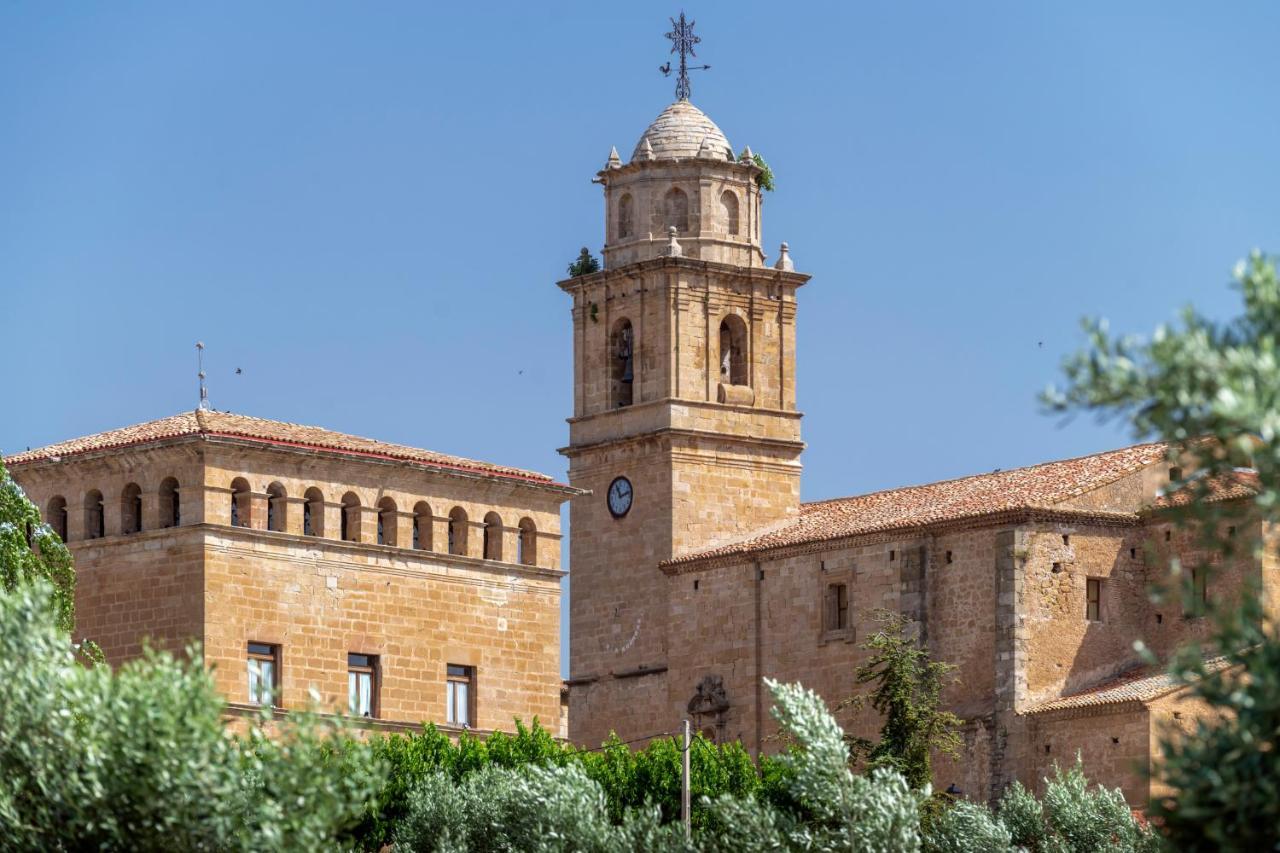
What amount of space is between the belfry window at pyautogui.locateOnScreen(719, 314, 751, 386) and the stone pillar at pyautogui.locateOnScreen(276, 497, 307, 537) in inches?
643

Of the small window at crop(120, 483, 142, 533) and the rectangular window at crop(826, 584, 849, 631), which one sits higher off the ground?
the small window at crop(120, 483, 142, 533)

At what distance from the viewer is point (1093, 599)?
61000mm

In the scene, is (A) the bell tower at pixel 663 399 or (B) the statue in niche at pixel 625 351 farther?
(B) the statue in niche at pixel 625 351

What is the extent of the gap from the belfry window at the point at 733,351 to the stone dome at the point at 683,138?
3.83m

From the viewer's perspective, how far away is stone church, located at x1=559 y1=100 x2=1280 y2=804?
59.4 meters

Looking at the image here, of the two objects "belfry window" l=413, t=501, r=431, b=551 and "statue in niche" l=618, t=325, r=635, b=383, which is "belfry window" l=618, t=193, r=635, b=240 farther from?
"belfry window" l=413, t=501, r=431, b=551

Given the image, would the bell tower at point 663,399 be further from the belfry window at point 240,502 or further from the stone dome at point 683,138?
the belfry window at point 240,502

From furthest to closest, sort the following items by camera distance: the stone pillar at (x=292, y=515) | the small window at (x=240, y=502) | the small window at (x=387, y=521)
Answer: the small window at (x=387, y=521) → the stone pillar at (x=292, y=515) → the small window at (x=240, y=502)

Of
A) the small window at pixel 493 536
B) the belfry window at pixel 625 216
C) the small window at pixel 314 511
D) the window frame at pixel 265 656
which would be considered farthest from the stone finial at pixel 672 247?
the window frame at pixel 265 656

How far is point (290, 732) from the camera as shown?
31172 millimetres

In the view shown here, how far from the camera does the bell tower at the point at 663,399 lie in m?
68.2

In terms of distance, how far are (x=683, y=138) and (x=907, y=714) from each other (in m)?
19.2

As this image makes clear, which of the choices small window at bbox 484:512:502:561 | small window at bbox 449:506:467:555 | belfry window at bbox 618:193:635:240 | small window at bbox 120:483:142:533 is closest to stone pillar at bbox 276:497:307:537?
small window at bbox 120:483:142:533

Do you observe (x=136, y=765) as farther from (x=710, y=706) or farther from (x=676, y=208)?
(x=676, y=208)
